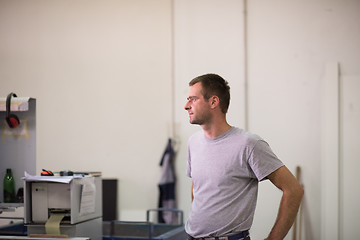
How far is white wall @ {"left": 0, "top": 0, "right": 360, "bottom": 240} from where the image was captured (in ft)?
13.6

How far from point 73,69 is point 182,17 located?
1.24 metres

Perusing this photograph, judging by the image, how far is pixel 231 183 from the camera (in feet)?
6.14

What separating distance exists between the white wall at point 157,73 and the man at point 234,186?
2.24 m

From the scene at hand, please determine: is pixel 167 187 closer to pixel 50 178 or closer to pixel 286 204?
pixel 50 178

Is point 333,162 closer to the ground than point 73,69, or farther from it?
closer to the ground

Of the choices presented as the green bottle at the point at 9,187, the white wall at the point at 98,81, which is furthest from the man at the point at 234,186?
the white wall at the point at 98,81

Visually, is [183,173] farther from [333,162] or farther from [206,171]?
[206,171]

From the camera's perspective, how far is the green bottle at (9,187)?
8.22ft

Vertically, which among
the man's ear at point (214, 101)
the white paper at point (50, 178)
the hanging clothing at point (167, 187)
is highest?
the man's ear at point (214, 101)

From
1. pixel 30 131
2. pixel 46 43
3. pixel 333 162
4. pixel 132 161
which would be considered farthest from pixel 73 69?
pixel 333 162

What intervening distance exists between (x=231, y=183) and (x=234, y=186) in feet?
0.06

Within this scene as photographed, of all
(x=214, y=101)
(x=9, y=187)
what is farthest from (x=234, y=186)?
(x=9, y=187)

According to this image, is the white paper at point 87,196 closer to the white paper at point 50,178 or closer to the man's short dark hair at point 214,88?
the white paper at point 50,178

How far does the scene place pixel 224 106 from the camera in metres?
2.05
